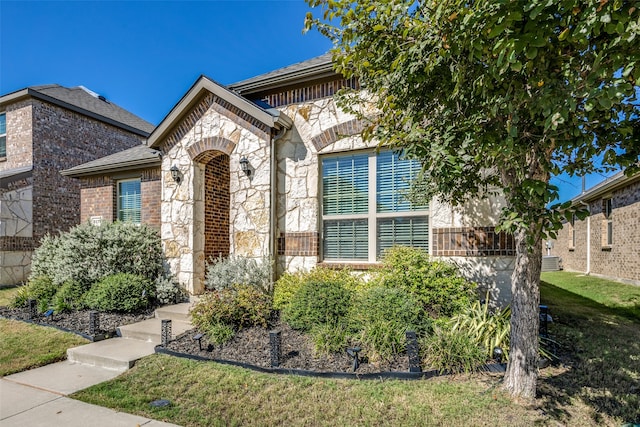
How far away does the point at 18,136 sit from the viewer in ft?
42.9

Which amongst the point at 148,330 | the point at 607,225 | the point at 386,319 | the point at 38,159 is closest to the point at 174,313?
the point at 148,330

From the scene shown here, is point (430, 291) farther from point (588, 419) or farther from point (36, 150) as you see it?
point (36, 150)

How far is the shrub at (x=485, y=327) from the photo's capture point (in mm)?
4398

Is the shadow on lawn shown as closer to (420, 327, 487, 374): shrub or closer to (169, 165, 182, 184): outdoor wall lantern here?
(420, 327, 487, 374): shrub

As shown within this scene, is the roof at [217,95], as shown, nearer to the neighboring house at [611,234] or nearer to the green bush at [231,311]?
the green bush at [231,311]

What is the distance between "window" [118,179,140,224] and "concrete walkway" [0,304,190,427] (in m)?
4.78

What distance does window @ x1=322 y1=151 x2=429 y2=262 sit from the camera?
255 inches

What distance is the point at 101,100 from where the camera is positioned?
17359 millimetres

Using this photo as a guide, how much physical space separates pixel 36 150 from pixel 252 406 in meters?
14.1

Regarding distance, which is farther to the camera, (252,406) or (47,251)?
(47,251)

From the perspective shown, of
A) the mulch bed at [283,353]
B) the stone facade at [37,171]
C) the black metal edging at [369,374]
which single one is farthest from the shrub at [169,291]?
the stone facade at [37,171]

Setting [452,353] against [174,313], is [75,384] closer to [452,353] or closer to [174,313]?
[174,313]

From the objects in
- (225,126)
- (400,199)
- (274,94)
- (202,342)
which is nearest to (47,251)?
(225,126)

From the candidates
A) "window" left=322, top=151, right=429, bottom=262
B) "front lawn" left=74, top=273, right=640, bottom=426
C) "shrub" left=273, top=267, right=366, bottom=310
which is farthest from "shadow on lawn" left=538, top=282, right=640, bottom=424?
"shrub" left=273, top=267, right=366, bottom=310
